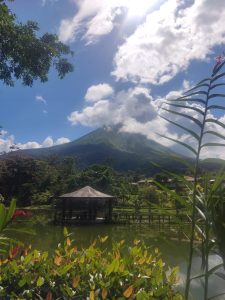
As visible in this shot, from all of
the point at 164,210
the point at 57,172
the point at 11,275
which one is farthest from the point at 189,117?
the point at 57,172

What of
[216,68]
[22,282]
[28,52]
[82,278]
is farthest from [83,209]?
[216,68]

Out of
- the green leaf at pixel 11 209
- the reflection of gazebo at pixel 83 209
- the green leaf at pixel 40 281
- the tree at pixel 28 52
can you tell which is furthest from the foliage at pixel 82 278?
the reflection of gazebo at pixel 83 209

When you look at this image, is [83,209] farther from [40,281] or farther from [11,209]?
[11,209]

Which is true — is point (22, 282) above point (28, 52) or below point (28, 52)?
below

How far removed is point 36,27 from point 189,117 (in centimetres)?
851

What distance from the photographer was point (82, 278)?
2.03 meters

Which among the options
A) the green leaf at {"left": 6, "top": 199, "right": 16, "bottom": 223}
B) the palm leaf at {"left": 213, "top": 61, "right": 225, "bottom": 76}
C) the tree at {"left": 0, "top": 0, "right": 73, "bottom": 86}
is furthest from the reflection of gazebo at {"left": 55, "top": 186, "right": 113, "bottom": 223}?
the palm leaf at {"left": 213, "top": 61, "right": 225, "bottom": 76}

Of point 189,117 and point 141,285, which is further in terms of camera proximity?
point 141,285

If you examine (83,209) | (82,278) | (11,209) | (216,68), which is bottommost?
(83,209)

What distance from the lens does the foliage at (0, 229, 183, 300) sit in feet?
6.17

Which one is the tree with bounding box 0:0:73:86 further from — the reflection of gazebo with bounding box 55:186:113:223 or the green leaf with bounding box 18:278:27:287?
the reflection of gazebo with bounding box 55:186:113:223

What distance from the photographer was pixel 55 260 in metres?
2.01

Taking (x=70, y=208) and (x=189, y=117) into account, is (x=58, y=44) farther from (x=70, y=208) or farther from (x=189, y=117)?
(x=70, y=208)

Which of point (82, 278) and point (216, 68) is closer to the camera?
point (216, 68)
